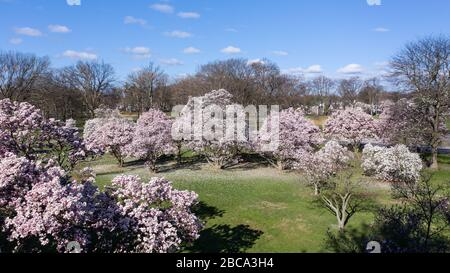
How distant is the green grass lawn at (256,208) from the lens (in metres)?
19.7

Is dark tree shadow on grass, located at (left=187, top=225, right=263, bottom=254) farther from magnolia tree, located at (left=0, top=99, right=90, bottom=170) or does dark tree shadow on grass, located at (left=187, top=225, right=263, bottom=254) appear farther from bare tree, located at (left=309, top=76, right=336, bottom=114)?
bare tree, located at (left=309, top=76, right=336, bottom=114)

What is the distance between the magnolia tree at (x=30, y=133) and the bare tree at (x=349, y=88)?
365 ft

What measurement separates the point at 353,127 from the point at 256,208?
26.5 m

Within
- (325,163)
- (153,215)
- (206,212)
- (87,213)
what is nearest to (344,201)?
(325,163)

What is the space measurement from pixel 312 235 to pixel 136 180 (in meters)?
10.5

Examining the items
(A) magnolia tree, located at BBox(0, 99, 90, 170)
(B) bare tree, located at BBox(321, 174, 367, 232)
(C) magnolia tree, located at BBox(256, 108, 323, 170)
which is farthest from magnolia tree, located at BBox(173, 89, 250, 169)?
(A) magnolia tree, located at BBox(0, 99, 90, 170)

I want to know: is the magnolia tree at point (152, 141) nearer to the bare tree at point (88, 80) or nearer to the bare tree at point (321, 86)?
the bare tree at point (88, 80)

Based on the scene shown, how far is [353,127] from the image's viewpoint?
4747 centimetres

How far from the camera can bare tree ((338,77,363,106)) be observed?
122375 mm

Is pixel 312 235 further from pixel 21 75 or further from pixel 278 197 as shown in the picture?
pixel 21 75

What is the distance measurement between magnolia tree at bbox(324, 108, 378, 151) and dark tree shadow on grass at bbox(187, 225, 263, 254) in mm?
28941

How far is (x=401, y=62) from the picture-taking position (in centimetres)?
4134

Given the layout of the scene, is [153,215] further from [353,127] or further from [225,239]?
[353,127]
